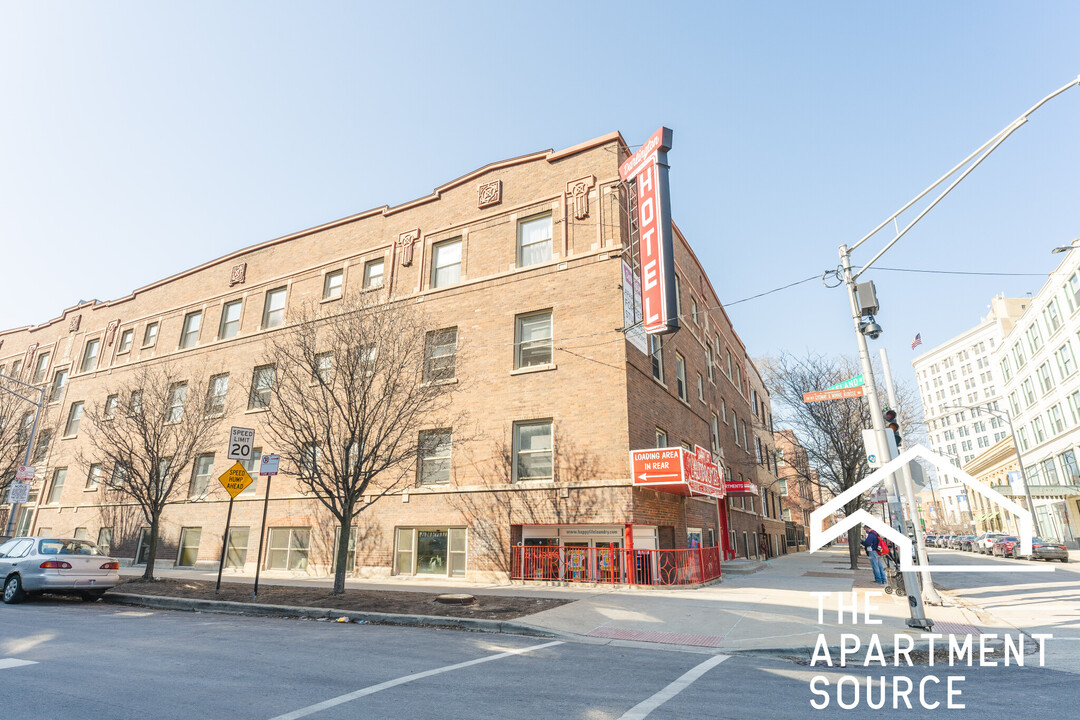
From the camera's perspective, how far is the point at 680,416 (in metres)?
21.2

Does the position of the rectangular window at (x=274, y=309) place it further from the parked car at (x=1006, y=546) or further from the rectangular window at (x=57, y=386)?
the parked car at (x=1006, y=546)

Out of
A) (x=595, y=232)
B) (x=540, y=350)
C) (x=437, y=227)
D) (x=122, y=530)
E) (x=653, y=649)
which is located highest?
(x=437, y=227)

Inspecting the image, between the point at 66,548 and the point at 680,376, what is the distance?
19.5 meters

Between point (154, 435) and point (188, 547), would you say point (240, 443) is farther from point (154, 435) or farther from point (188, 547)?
point (188, 547)

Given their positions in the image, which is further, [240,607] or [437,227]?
[437,227]

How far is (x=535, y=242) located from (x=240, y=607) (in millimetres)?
13279

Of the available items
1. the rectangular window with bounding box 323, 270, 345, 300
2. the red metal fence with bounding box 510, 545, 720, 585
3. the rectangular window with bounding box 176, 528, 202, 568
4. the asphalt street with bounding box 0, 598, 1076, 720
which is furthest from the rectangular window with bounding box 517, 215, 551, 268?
the rectangular window with bounding box 176, 528, 202, 568

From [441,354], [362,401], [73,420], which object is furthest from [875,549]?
[73,420]

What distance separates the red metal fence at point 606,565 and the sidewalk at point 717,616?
0.52m

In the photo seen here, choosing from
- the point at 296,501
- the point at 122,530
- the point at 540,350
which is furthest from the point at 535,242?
the point at 122,530

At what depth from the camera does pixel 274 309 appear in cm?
2445

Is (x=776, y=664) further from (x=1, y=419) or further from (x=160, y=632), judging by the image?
(x=1, y=419)

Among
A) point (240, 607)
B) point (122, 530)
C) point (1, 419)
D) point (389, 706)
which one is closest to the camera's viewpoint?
point (389, 706)

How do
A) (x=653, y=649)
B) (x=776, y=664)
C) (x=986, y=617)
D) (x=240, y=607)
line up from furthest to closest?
1. (x=240, y=607)
2. (x=986, y=617)
3. (x=653, y=649)
4. (x=776, y=664)
